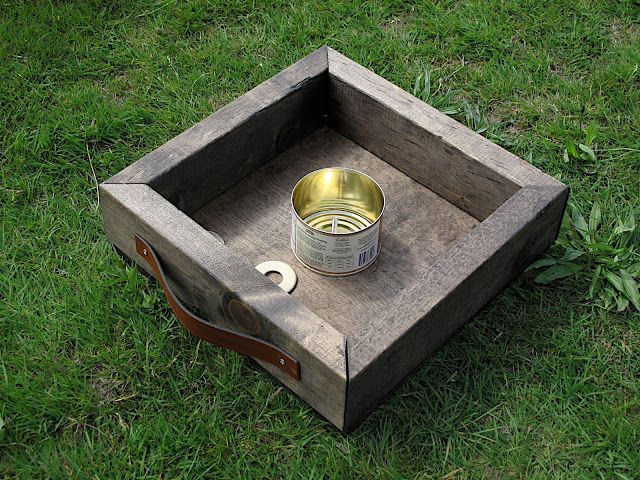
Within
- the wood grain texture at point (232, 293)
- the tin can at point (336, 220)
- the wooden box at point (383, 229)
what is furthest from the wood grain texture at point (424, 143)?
the wood grain texture at point (232, 293)

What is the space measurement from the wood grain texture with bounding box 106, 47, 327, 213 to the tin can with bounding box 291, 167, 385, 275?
7.7 inches

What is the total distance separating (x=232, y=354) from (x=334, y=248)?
32cm

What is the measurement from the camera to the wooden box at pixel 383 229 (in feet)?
6.87

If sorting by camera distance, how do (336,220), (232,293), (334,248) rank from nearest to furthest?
1. (232,293)
2. (334,248)
3. (336,220)

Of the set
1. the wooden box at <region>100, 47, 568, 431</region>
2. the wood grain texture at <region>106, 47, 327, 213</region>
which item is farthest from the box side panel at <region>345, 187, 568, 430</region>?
the wood grain texture at <region>106, 47, 327, 213</region>

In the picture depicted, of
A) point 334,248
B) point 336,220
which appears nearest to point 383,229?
point 336,220

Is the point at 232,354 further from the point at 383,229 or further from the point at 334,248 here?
the point at 383,229

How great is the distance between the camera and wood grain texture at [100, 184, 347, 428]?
2045 mm

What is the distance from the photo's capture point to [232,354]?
7.61 feet

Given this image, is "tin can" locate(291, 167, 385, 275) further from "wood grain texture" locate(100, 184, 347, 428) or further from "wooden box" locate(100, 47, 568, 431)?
"wood grain texture" locate(100, 184, 347, 428)

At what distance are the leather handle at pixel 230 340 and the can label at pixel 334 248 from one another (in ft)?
0.97

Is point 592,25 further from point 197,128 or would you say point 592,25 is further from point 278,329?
point 278,329

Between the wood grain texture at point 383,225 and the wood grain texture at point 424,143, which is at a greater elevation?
the wood grain texture at point 424,143

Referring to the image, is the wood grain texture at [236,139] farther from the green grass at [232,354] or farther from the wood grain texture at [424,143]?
the green grass at [232,354]
